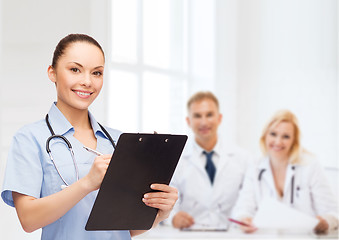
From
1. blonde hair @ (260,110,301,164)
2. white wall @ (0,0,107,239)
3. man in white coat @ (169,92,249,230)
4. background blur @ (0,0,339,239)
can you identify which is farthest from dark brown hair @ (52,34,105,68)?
blonde hair @ (260,110,301,164)

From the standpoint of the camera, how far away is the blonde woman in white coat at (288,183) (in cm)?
376

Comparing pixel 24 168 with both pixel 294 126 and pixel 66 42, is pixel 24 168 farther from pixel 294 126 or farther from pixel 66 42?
pixel 294 126

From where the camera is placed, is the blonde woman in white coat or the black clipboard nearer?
the black clipboard

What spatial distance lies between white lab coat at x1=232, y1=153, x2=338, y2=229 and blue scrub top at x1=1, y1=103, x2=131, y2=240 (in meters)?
2.53

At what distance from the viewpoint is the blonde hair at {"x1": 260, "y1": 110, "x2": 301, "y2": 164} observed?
12.6ft

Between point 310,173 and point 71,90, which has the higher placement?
point 71,90

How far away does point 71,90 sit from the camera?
1310 millimetres

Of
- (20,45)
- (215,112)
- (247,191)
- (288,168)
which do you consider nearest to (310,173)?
(288,168)

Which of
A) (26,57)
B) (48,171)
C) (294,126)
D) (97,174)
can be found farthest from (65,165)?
(294,126)

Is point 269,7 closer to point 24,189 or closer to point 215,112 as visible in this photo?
point 215,112

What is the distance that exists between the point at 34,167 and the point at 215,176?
2646 millimetres

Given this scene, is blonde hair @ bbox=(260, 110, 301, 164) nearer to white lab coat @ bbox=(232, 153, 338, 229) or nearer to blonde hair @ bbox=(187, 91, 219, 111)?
white lab coat @ bbox=(232, 153, 338, 229)

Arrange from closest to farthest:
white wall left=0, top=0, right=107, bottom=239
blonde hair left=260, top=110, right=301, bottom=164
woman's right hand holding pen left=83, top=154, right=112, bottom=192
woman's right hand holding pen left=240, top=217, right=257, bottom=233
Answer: woman's right hand holding pen left=83, top=154, right=112, bottom=192
white wall left=0, top=0, right=107, bottom=239
woman's right hand holding pen left=240, top=217, right=257, bottom=233
blonde hair left=260, top=110, right=301, bottom=164

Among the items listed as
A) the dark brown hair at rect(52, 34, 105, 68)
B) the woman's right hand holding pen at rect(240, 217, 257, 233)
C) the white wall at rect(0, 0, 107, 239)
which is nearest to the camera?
the dark brown hair at rect(52, 34, 105, 68)
